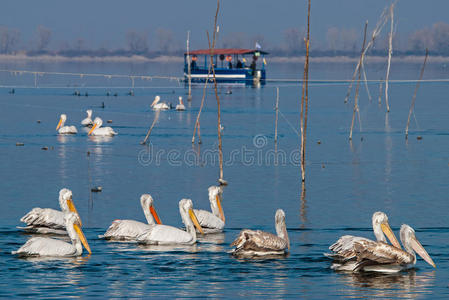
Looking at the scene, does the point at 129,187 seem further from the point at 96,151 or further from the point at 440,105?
the point at 440,105

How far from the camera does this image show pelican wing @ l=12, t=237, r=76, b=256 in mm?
18359

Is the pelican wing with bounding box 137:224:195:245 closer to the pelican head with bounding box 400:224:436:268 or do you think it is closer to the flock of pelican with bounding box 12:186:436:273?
the flock of pelican with bounding box 12:186:436:273

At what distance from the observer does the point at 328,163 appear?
34969 millimetres

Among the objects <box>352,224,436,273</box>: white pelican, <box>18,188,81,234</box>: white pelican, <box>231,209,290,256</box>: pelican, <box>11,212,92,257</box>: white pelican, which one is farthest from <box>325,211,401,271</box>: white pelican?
<box>18,188,81,234</box>: white pelican

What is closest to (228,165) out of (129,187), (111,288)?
Result: (129,187)

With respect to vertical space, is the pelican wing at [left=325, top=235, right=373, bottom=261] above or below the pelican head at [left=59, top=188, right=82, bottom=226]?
below

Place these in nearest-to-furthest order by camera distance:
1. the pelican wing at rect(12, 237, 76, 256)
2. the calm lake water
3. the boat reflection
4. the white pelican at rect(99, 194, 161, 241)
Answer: the boat reflection
the calm lake water
the pelican wing at rect(12, 237, 76, 256)
the white pelican at rect(99, 194, 161, 241)

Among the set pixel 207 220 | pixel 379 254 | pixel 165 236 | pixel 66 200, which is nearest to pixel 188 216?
pixel 165 236

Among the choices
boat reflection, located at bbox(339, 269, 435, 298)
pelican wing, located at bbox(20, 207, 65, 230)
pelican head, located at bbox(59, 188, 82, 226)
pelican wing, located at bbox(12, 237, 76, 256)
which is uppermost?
pelican head, located at bbox(59, 188, 82, 226)

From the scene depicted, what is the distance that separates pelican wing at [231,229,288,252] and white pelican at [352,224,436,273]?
5.85 ft

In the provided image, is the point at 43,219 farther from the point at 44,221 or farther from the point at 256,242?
the point at 256,242

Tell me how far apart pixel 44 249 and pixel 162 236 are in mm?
2511

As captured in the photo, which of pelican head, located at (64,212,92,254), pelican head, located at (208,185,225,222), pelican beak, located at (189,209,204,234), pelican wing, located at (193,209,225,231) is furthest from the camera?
pelican head, located at (208,185,225,222)

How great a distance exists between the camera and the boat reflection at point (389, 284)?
53.8 feet
